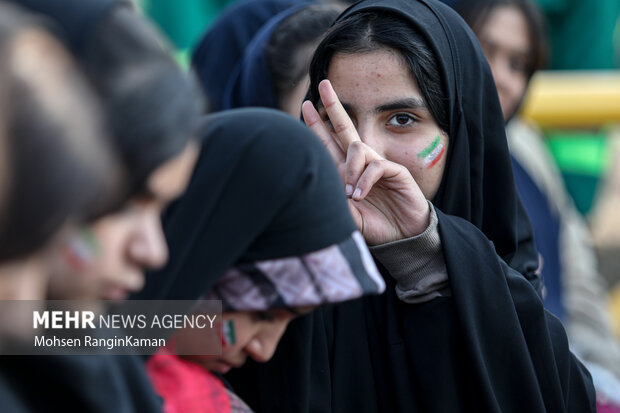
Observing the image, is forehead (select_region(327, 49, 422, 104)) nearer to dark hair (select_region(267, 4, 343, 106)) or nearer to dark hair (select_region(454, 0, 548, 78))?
dark hair (select_region(267, 4, 343, 106))

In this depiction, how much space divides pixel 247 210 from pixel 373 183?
0.50 meters

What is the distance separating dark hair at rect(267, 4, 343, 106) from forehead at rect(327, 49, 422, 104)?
29.1 inches

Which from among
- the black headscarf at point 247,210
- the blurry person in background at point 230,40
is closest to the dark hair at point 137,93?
the black headscarf at point 247,210

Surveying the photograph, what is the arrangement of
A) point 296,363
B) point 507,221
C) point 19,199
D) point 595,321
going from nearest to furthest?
point 19,199
point 296,363
point 507,221
point 595,321

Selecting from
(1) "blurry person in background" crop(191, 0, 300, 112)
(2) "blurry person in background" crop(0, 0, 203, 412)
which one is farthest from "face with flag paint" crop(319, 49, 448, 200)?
(1) "blurry person in background" crop(191, 0, 300, 112)

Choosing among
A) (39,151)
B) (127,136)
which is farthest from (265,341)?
(39,151)

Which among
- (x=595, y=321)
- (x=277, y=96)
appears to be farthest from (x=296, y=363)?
(x=595, y=321)

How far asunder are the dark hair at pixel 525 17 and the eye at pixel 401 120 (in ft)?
3.98

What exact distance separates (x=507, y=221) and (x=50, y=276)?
4.21 ft

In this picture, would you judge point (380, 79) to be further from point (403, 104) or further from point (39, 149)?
point (39, 149)

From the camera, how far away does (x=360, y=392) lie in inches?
70.2

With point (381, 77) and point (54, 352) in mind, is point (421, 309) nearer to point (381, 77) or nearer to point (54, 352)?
point (381, 77)

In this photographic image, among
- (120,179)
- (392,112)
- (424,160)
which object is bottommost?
(424,160)

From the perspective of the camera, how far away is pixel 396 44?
1832 millimetres
